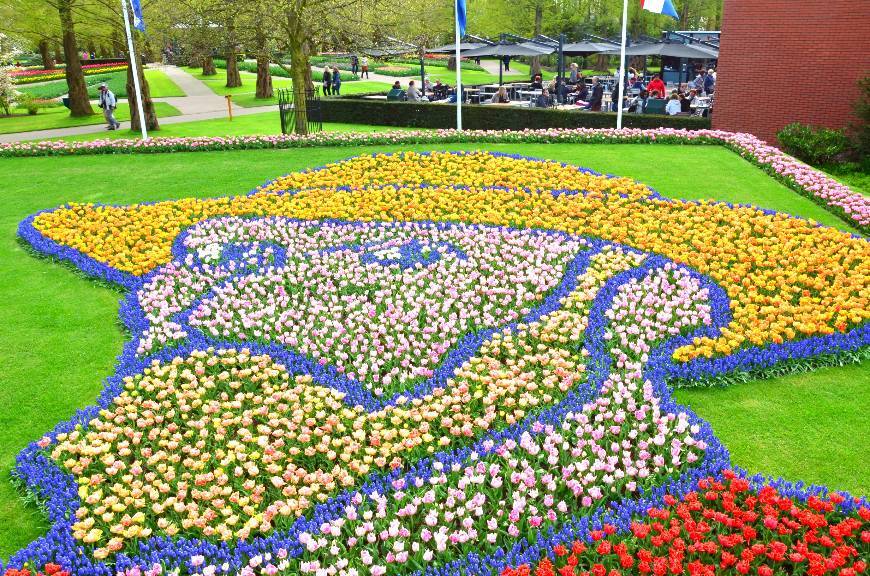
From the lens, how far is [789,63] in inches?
719

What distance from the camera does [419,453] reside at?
221 inches

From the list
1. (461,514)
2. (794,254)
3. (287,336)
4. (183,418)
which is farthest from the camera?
(794,254)

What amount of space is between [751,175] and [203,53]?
14895mm

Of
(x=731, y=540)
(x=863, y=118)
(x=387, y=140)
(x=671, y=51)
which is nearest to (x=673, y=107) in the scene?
(x=863, y=118)

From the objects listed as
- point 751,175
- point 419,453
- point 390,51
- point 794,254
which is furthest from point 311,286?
point 390,51

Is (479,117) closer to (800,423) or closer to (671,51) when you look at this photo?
(671,51)

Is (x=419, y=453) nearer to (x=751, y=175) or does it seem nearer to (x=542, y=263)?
(x=542, y=263)

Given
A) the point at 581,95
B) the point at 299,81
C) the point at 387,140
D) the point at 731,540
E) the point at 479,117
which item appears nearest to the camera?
the point at 731,540

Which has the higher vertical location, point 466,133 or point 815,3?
point 815,3

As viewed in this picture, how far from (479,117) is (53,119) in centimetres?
1854

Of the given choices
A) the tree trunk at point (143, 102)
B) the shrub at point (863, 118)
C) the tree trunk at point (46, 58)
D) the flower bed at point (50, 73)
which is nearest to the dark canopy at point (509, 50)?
the tree trunk at point (143, 102)

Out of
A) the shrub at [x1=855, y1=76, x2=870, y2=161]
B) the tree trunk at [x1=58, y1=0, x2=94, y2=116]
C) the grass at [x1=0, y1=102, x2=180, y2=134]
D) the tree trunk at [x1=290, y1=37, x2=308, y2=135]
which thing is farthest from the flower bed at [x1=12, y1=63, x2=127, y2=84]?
the shrub at [x1=855, y1=76, x2=870, y2=161]

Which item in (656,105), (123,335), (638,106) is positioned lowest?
(123,335)

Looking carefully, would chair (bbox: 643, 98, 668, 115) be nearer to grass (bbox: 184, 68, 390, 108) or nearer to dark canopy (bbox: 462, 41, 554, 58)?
dark canopy (bbox: 462, 41, 554, 58)
